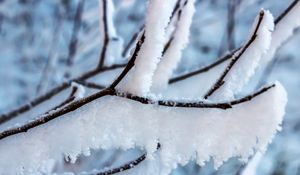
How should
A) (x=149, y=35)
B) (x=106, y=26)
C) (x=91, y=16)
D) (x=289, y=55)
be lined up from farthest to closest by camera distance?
(x=289, y=55)
(x=91, y=16)
(x=106, y=26)
(x=149, y=35)

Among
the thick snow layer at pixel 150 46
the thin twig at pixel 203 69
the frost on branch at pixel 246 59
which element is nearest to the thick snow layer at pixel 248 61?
the frost on branch at pixel 246 59

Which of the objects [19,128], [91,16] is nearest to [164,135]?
[19,128]

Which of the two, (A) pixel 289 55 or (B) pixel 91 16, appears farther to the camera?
(A) pixel 289 55

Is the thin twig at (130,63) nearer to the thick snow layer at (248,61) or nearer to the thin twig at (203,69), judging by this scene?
the thick snow layer at (248,61)

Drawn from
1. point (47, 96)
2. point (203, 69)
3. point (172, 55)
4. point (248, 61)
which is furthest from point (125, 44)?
point (248, 61)

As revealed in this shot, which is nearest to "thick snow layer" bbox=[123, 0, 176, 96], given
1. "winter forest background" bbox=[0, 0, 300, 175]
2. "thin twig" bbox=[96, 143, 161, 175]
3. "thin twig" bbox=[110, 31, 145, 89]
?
"thin twig" bbox=[110, 31, 145, 89]

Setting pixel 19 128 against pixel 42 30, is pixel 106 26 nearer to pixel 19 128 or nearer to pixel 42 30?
pixel 19 128

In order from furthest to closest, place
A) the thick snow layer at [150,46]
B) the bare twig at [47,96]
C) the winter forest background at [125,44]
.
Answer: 1. the winter forest background at [125,44]
2. the bare twig at [47,96]
3. the thick snow layer at [150,46]
